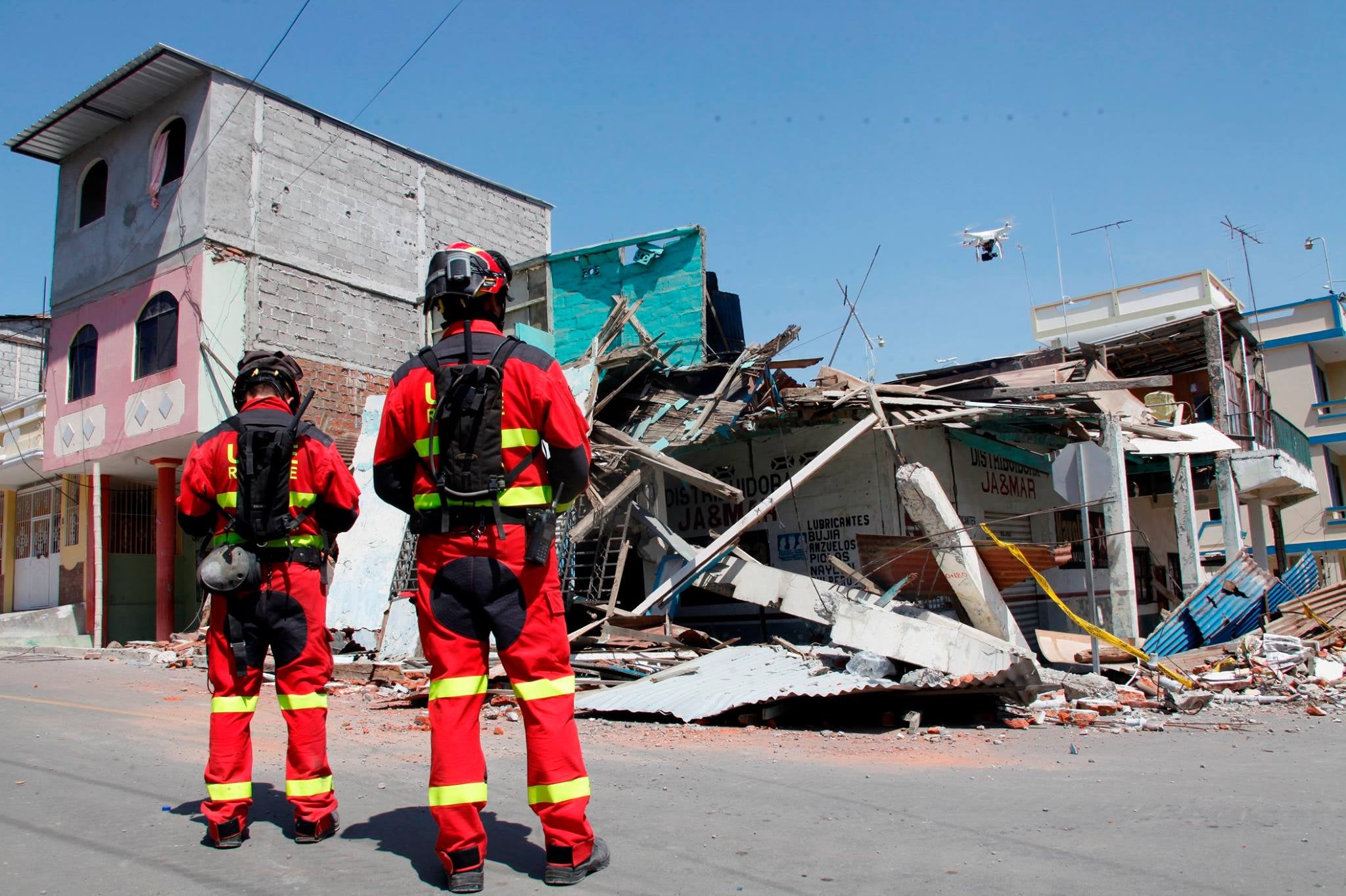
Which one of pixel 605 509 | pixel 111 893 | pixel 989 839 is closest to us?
pixel 111 893

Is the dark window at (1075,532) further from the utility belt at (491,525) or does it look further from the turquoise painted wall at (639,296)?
the utility belt at (491,525)

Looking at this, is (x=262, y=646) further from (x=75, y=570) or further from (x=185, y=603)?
(x=75, y=570)

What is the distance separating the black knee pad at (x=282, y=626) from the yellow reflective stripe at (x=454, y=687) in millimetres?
961

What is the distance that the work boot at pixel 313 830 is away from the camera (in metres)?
3.55

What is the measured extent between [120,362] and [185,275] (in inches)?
94.2

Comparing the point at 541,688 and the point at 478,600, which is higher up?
the point at 478,600

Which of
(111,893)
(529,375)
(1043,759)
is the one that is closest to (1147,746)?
(1043,759)

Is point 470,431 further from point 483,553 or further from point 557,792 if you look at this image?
point 557,792

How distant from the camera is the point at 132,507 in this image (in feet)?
65.5

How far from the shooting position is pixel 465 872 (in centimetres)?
294

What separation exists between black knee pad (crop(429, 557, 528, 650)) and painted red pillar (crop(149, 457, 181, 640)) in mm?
16155

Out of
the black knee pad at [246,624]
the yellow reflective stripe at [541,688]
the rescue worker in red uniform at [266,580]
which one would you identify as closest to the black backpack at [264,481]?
the rescue worker in red uniform at [266,580]

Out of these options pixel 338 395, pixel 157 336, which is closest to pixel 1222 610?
pixel 338 395

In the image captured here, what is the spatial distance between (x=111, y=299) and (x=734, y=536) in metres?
13.9
